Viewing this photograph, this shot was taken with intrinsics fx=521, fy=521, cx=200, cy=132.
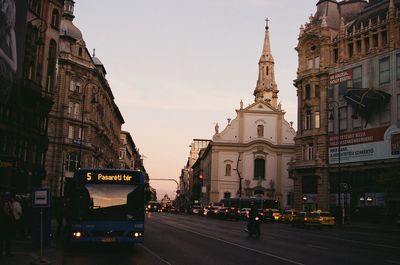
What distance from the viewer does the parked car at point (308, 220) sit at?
43.3 meters

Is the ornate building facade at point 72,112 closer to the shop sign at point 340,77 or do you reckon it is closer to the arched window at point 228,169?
the arched window at point 228,169

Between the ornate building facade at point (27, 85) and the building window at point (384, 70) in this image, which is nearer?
the ornate building facade at point (27, 85)

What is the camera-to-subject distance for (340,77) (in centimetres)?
5953

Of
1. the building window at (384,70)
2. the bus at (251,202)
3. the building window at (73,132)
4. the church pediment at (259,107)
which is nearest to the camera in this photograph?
the building window at (384,70)

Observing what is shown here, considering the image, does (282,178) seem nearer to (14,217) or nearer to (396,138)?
A: (396,138)

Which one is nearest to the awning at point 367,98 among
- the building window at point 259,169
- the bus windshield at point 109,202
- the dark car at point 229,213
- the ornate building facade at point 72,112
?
the dark car at point 229,213

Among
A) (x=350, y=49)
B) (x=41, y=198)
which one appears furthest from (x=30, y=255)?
(x=350, y=49)

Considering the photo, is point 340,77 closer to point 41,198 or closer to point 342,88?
point 342,88

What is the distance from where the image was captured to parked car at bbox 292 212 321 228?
1705 inches

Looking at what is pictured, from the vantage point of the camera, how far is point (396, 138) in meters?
50.5

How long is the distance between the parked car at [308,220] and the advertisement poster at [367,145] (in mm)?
12128

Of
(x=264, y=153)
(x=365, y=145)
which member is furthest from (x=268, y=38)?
(x=365, y=145)

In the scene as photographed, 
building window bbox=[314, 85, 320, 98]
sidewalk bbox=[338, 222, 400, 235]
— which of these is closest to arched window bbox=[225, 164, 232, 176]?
building window bbox=[314, 85, 320, 98]

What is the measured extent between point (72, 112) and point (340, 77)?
33859mm
